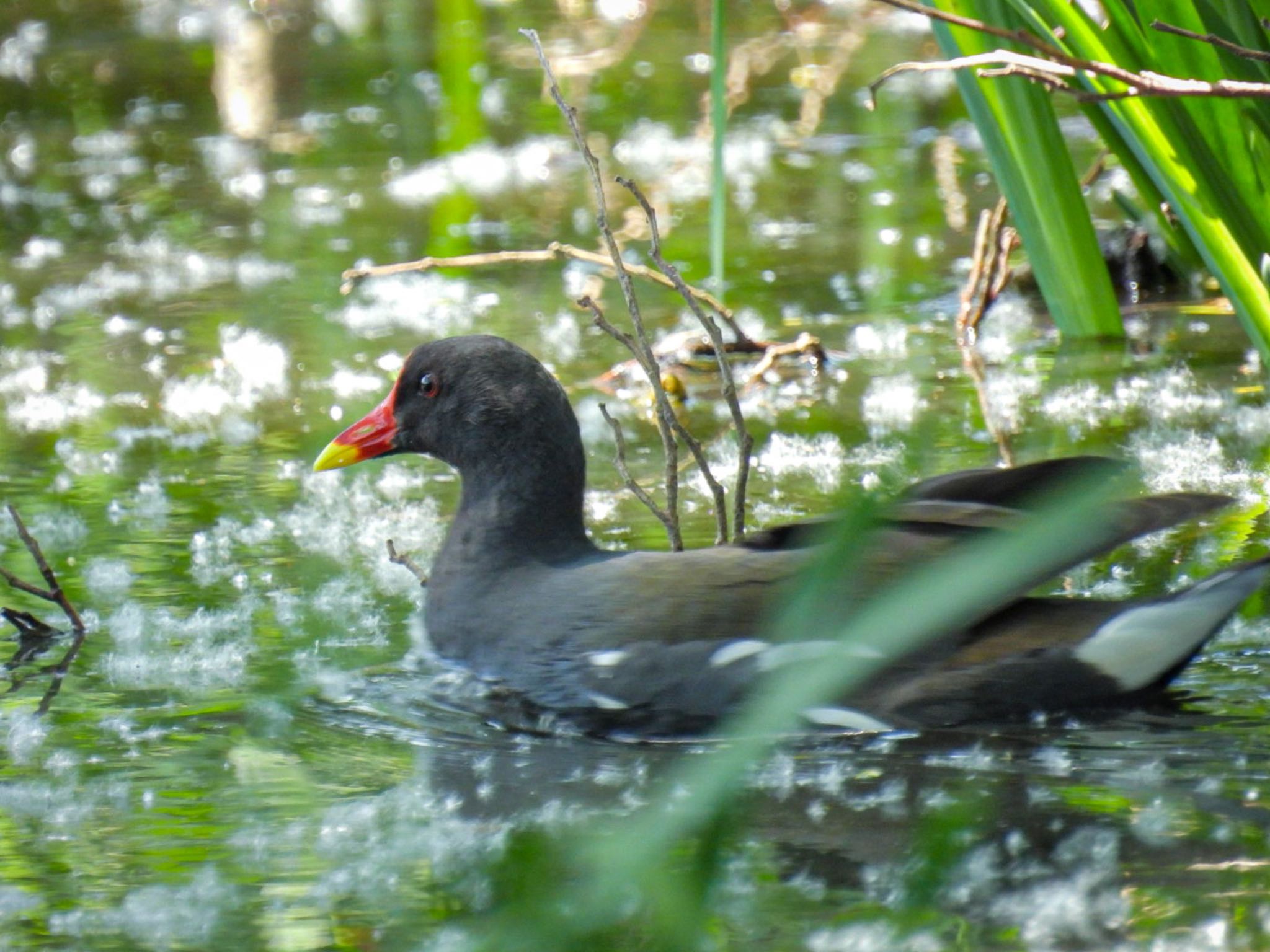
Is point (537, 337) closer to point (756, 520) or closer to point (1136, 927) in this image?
point (756, 520)

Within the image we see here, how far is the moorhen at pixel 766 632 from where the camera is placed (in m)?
2.83

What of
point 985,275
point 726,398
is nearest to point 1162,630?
point 726,398

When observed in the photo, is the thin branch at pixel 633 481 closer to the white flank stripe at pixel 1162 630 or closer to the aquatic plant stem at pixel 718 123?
the aquatic plant stem at pixel 718 123

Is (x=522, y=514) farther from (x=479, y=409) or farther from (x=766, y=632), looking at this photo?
(x=766, y=632)

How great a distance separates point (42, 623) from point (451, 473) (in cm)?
126

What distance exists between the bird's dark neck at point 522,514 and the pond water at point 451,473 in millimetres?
207

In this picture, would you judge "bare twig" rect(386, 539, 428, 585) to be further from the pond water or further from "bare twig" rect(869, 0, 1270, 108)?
"bare twig" rect(869, 0, 1270, 108)

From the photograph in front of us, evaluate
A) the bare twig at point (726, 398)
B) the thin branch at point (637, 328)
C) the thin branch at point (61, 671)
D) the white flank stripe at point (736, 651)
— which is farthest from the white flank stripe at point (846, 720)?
the thin branch at point (61, 671)

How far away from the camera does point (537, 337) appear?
570cm

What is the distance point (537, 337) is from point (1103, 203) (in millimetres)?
2509

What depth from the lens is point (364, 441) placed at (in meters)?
3.61

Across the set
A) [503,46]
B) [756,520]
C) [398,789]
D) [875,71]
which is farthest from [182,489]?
[503,46]

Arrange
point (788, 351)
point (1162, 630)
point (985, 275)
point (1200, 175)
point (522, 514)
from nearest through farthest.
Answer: point (1162, 630)
point (522, 514)
point (1200, 175)
point (788, 351)
point (985, 275)

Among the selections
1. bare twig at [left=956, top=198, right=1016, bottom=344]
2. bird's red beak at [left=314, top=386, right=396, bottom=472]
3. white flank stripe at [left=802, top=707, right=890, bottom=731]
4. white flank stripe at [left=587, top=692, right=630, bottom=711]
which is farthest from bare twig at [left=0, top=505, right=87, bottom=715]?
bare twig at [left=956, top=198, right=1016, bottom=344]
